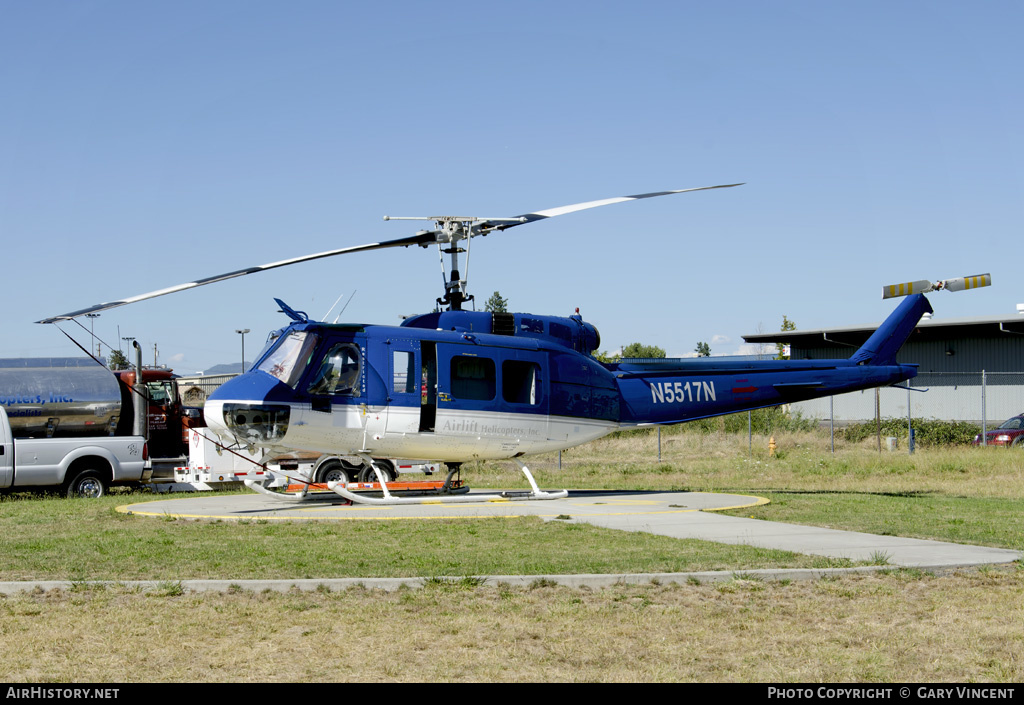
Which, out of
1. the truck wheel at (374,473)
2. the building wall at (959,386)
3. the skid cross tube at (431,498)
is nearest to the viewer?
the skid cross tube at (431,498)

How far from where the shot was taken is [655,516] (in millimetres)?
14531

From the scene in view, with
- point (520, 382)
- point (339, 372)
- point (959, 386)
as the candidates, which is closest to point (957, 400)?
point (959, 386)

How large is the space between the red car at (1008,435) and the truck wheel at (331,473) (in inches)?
898

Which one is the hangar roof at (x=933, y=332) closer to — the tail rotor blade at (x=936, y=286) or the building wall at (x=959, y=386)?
the building wall at (x=959, y=386)

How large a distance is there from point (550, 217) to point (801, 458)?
56.8 feet

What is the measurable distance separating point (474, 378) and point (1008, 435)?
75.1 ft

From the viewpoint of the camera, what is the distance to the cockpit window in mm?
15586

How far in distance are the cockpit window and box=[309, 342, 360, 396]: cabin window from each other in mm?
285

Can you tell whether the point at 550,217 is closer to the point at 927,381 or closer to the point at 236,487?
the point at 236,487

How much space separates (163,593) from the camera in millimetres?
8508

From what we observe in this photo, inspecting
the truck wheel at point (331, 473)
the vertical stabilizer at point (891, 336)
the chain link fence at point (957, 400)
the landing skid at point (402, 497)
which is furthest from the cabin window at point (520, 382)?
the chain link fence at point (957, 400)

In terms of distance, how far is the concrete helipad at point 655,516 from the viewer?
10620 mm

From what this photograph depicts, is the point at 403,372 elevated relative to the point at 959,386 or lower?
lower

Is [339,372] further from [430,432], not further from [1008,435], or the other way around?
[1008,435]
